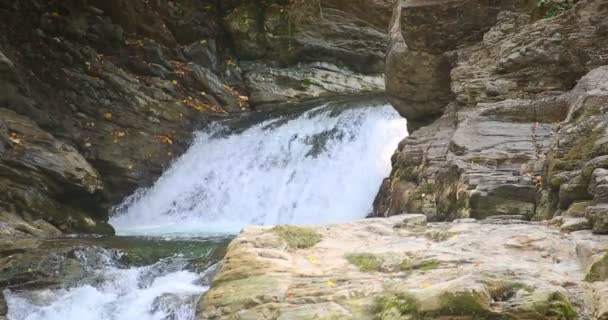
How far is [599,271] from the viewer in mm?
3678

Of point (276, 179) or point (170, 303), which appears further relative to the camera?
point (276, 179)

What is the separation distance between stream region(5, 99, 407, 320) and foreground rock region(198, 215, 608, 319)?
300 cm

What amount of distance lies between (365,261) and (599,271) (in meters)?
1.52

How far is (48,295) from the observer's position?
6.83m

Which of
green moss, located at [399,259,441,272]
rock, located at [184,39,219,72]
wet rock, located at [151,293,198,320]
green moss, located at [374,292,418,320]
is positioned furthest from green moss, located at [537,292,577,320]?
rock, located at [184,39,219,72]

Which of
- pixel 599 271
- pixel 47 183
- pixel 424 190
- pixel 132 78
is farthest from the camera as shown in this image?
pixel 132 78

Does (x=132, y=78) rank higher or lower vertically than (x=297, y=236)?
higher

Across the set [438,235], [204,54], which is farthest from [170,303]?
[204,54]

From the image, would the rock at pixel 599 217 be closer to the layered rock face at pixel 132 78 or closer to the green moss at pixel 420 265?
the green moss at pixel 420 265

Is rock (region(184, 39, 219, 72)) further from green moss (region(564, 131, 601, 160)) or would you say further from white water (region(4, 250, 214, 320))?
green moss (region(564, 131, 601, 160))

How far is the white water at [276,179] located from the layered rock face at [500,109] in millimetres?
1742

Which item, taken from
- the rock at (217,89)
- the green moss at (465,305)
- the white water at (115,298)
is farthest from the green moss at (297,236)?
the rock at (217,89)

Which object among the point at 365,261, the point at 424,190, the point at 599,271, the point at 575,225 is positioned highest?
the point at 424,190

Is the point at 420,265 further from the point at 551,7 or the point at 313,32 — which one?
the point at 313,32
